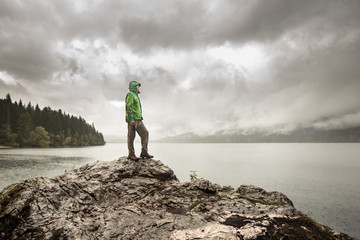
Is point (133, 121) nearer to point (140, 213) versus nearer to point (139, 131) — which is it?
point (139, 131)

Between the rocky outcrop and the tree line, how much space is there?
116m

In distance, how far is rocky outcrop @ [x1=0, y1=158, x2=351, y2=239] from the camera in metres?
5.45

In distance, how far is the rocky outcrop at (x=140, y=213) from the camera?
17.9 ft

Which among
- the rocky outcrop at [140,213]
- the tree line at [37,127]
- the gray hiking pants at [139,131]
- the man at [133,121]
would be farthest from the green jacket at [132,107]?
the tree line at [37,127]

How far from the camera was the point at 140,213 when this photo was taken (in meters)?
7.24

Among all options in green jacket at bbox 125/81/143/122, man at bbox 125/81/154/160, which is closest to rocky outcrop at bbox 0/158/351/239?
man at bbox 125/81/154/160

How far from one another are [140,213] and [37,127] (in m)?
120

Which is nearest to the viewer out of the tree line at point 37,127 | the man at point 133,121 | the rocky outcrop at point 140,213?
the rocky outcrop at point 140,213

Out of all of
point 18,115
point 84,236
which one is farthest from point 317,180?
point 18,115

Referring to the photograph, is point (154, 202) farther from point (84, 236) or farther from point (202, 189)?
point (84, 236)

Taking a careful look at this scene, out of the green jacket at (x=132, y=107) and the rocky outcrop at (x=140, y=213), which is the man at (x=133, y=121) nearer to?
the green jacket at (x=132, y=107)

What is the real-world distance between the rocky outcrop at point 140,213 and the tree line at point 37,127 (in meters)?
116

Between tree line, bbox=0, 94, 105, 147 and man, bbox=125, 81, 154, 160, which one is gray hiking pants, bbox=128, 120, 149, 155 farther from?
tree line, bbox=0, 94, 105, 147

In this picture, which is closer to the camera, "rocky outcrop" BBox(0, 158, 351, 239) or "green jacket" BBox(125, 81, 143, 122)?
"rocky outcrop" BBox(0, 158, 351, 239)
